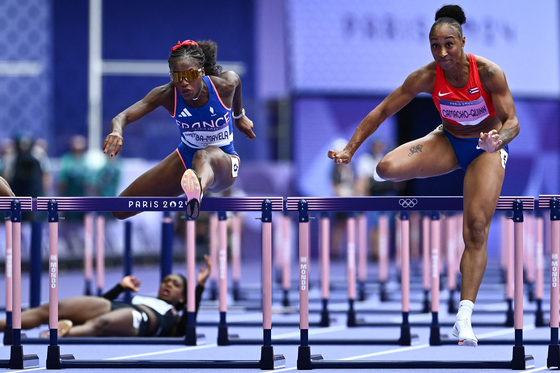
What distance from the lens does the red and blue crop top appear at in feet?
15.6

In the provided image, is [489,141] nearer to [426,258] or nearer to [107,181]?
[426,258]

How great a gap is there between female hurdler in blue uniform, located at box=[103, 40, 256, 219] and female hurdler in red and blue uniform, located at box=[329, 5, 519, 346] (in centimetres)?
84

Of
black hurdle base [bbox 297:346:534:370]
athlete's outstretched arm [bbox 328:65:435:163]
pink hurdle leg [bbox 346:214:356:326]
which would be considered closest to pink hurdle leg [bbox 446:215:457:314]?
pink hurdle leg [bbox 346:214:356:326]

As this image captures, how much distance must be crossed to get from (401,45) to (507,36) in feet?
6.88

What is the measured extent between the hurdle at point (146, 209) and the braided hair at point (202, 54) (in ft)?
2.99

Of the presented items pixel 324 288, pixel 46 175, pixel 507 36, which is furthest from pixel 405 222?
pixel 507 36

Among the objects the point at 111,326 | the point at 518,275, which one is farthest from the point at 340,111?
the point at 518,275

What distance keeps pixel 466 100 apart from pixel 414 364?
182cm

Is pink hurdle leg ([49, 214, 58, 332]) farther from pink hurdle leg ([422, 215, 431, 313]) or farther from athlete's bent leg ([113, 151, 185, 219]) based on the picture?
pink hurdle leg ([422, 215, 431, 313])

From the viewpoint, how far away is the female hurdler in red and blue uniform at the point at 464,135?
4.65m

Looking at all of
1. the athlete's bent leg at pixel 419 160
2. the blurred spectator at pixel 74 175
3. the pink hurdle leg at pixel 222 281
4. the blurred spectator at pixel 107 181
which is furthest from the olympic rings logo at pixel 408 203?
the blurred spectator at pixel 74 175

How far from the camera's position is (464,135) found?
5.01 metres

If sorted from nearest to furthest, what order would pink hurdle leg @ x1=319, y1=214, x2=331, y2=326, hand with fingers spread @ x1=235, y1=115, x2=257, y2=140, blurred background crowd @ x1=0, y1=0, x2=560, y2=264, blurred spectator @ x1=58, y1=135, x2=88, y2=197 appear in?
hand with fingers spread @ x1=235, y1=115, x2=257, y2=140
pink hurdle leg @ x1=319, y1=214, x2=331, y2=326
blurred spectator @ x1=58, y1=135, x2=88, y2=197
blurred background crowd @ x1=0, y1=0, x2=560, y2=264

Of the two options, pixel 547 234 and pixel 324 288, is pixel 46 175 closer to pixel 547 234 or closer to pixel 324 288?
pixel 324 288
